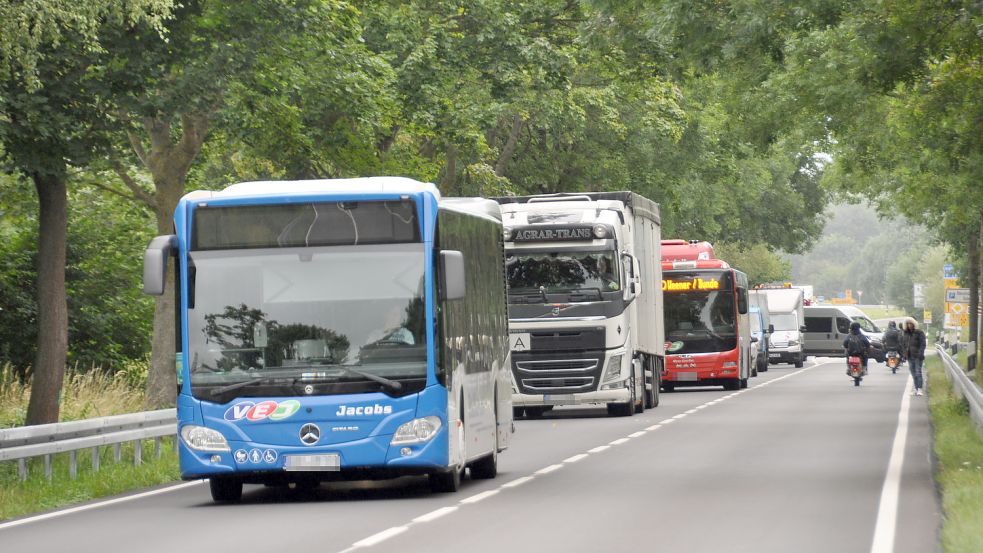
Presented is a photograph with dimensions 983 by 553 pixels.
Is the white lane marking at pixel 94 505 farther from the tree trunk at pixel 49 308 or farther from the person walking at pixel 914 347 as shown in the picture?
the person walking at pixel 914 347

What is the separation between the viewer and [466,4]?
3622 centimetres

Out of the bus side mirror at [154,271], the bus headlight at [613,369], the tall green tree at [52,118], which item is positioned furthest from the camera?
the bus headlight at [613,369]

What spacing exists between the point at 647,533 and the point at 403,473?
356 centimetres

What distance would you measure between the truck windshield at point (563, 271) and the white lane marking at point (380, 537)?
55.7 feet

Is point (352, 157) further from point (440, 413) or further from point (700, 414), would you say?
point (440, 413)

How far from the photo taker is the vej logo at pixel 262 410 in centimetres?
1534

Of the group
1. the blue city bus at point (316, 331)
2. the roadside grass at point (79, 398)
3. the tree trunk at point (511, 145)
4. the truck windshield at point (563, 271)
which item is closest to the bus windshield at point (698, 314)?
the tree trunk at point (511, 145)

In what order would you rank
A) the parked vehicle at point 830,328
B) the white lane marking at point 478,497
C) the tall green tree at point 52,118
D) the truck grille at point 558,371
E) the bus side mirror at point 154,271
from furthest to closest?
the parked vehicle at point 830,328 → the truck grille at point 558,371 → the tall green tree at point 52,118 → the white lane marking at point 478,497 → the bus side mirror at point 154,271

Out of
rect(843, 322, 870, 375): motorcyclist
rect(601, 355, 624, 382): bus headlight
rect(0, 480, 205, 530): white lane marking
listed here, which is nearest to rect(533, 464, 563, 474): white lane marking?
rect(0, 480, 205, 530): white lane marking

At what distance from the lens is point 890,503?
593 inches

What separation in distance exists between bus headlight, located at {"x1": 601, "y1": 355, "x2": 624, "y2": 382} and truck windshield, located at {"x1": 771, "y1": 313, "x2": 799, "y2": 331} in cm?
4565

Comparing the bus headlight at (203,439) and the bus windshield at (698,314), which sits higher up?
the bus windshield at (698,314)

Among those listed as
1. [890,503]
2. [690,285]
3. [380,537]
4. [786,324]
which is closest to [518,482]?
[890,503]

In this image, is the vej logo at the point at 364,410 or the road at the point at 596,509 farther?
the vej logo at the point at 364,410
